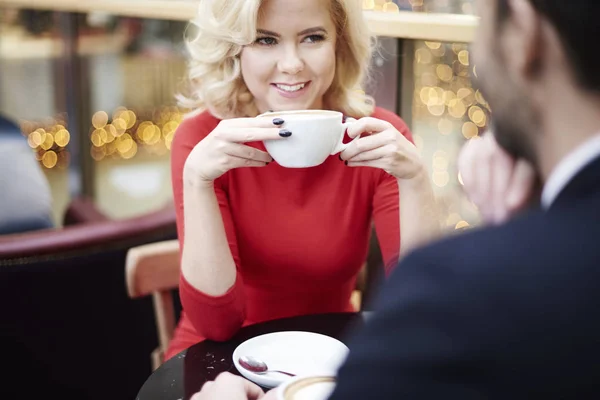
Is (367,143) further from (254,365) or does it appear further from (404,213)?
(254,365)

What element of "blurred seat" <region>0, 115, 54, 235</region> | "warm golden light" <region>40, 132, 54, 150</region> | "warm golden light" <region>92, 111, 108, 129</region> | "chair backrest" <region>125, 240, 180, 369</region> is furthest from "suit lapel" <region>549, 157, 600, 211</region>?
"warm golden light" <region>40, 132, 54, 150</region>

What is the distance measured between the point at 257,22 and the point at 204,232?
451 mm

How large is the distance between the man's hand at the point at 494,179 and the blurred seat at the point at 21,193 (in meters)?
1.79

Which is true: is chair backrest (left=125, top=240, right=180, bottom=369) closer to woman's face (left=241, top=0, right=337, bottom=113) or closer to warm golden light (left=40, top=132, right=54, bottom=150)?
woman's face (left=241, top=0, right=337, bottom=113)

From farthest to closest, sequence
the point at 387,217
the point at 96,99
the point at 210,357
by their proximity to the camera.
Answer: the point at 96,99 < the point at 387,217 < the point at 210,357

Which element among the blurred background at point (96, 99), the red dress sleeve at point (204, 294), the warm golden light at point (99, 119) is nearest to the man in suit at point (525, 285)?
the red dress sleeve at point (204, 294)

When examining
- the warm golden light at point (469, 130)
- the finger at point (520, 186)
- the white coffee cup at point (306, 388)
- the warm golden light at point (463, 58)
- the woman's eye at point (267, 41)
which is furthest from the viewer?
the warm golden light at point (469, 130)

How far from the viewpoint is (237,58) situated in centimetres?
164

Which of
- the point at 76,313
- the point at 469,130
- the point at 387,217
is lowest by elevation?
the point at 76,313

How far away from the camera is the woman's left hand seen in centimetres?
131

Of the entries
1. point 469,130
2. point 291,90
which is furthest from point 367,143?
point 469,130

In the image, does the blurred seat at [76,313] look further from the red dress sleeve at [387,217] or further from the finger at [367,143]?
the finger at [367,143]

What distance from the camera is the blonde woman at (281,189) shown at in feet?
4.64

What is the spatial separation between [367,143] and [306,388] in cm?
54
